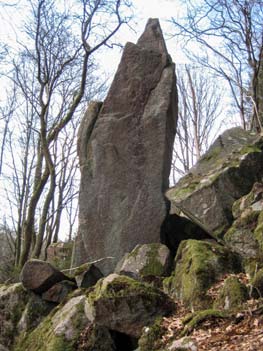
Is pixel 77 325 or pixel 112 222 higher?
pixel 112 222

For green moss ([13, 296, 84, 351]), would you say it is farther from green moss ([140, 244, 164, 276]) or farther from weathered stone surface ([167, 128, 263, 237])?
weathered stone surface ([167, 128, 263, 237])

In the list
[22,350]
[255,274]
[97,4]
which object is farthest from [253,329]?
[97,4]

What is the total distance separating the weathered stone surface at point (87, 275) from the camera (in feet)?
24.1

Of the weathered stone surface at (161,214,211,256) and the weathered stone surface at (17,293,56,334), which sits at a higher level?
the weathered stone surface at (161,214,211,256)

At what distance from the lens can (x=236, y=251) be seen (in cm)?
628

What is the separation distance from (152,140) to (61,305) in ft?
11.3

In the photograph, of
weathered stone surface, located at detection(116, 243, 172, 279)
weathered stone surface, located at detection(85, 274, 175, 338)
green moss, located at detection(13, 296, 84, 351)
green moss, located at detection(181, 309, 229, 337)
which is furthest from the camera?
weathered stone surface, located at detection(116, 243, 172, 279)

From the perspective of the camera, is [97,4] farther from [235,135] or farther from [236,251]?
[236,251]

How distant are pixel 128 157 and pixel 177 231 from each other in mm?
1655

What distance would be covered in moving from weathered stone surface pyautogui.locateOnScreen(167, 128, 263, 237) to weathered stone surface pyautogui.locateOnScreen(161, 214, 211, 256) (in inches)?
23.3

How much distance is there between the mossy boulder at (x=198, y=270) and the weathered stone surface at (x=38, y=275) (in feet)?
6.19

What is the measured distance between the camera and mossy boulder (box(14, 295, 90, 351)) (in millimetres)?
5852

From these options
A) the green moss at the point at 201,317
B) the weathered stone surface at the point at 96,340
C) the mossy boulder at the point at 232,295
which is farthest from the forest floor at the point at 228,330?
the weathered stone surface at the point at 96,340

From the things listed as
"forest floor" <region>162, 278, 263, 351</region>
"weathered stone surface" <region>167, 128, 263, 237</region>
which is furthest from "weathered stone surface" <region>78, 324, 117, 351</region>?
"weathered stone surface" <region>167, 128, 263, 237</region>
